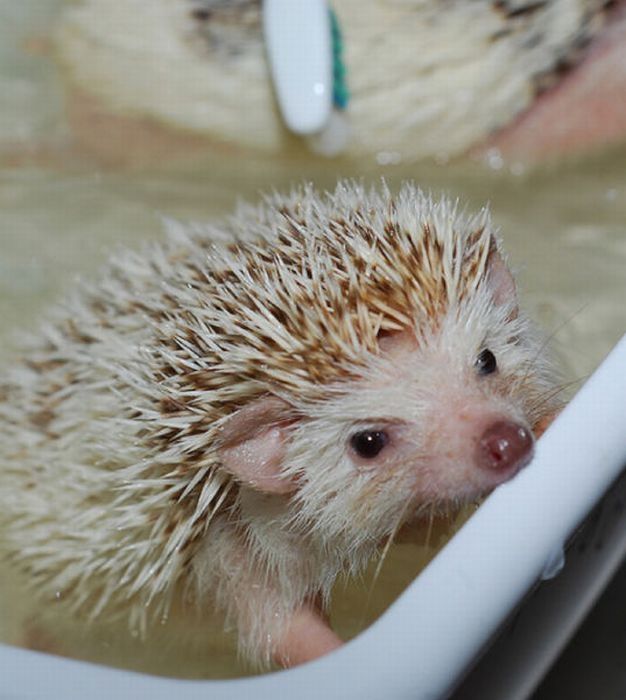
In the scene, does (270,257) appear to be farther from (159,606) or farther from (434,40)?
(434,40)

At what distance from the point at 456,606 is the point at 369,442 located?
0.31m

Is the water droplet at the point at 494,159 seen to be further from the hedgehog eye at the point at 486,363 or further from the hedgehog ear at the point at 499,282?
the hedgehog eye at the point at 486,363

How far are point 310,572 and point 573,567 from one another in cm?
37

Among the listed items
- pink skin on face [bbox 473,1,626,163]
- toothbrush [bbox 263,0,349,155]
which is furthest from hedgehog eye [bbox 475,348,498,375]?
pink skin on face [bbox 473,1,626,163]

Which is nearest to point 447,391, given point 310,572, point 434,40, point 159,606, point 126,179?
point 310,572

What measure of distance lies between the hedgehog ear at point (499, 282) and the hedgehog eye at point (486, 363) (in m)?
0.10

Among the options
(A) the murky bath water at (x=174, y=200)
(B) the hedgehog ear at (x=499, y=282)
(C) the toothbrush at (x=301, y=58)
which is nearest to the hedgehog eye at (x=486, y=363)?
(B) the hedgehog ear at (x=499, y=282)

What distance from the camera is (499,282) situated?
132cm

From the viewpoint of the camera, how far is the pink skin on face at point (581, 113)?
2.22 m

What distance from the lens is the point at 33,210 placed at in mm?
2445

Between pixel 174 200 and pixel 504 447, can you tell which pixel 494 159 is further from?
pixel 504 447

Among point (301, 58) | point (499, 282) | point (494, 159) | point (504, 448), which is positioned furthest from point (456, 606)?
point (494, 159)

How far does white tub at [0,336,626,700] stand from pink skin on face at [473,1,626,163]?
4.53 ft

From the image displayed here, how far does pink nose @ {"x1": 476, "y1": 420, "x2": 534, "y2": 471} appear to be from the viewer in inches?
40.8
